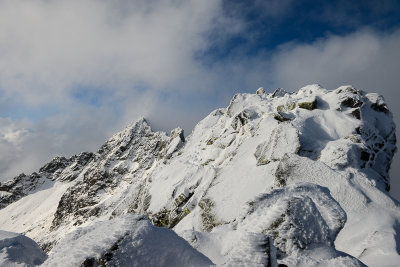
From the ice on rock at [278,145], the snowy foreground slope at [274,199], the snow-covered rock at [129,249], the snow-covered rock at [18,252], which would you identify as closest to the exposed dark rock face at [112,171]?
the snowy foreground slope at [274,199]

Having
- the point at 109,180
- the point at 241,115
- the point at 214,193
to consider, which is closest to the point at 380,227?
the point at 214,193

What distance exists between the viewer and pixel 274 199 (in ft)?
34.9

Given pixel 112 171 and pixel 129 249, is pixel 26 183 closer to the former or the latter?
pixel 112 171

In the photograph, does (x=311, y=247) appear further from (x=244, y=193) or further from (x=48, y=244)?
(x=48, y=244)

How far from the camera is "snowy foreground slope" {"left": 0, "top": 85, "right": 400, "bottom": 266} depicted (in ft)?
20.3

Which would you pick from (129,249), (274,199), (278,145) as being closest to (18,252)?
(129,249)

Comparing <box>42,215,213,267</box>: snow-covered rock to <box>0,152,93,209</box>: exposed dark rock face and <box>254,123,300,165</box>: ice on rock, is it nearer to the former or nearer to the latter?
<box>254,123,300,165</box>: ice on rock

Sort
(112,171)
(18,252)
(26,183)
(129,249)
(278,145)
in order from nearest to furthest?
(129,249), (18,252), (278,145), (112,171), (26,183)

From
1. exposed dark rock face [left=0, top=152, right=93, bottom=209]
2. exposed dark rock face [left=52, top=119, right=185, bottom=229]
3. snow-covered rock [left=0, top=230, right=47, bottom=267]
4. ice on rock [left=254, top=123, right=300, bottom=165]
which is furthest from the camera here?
exposed dark rock face [left=0, top=152, right=93, bottom=209]

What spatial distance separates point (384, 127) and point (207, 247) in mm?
36380

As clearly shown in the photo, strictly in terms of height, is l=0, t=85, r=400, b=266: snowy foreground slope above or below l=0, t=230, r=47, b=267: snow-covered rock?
above

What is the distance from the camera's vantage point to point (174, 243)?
6.57 metres

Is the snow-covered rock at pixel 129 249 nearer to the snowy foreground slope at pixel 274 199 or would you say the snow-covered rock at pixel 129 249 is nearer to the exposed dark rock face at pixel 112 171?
the snowy foreground slope at pixel 274 199

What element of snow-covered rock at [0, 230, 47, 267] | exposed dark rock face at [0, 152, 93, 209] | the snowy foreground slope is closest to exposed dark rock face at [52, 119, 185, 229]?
Result: exposed dark rock face at [0, 152, 93, 209]
